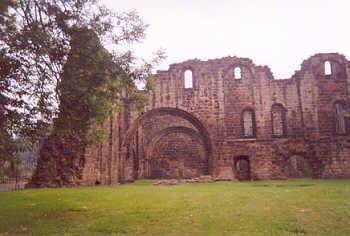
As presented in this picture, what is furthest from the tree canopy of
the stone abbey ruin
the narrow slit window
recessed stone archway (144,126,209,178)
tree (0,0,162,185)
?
recessed stone archway (144,126,209,178)

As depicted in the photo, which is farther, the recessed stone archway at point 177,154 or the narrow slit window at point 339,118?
the recessed stone archway at point 177,154

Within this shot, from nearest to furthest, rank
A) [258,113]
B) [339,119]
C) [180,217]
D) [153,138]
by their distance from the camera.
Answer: [180,217]
[258,113]
[339,119]
[153,138]

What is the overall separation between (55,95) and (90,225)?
2.75 metres

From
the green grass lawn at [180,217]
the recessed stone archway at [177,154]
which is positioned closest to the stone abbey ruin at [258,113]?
the recessed stone archway at [177,154]

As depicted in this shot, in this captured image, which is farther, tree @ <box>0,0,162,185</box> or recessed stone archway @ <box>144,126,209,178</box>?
recessed stone archway @ <box>144,126,209,178</box>

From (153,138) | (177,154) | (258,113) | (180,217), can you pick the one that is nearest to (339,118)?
(258,113)

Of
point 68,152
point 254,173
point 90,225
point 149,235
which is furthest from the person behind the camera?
point 254,173

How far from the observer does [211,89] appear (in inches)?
888

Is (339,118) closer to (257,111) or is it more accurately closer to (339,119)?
(339,119)

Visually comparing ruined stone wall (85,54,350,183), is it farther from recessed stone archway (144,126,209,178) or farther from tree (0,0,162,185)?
tree (0,0,162,185)

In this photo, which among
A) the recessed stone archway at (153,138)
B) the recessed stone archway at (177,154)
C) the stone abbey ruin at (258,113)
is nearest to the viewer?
the stone abbey ruin at (258,113)

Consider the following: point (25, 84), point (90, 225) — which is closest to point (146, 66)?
point (25, 84)

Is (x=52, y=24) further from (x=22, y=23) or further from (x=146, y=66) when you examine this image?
(x=146, y=66)

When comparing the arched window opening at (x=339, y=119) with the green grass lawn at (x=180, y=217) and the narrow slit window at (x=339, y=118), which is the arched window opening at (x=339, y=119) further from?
the green grass lawn at (x=180, y=217)
